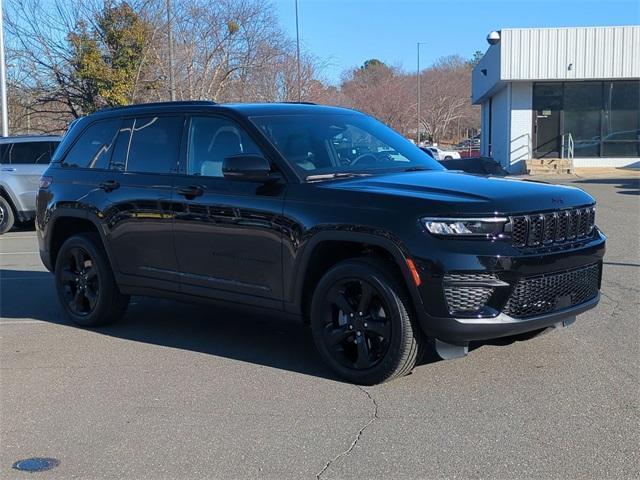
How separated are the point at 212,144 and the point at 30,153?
10.2 meters

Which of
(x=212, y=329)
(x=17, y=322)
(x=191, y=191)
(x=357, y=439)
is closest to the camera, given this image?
(x=357, y=439)

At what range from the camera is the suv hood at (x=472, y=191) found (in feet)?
14.5

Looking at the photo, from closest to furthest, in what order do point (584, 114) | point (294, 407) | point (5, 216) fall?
point (294, 407)
point (5, 216)
point (584, 114)

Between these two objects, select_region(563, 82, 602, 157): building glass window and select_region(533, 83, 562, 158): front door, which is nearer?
select_region(563, 82, 602, 157): building glass window

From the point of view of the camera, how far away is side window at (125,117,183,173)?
5.95 metres

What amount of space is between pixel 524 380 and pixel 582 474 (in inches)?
54.1

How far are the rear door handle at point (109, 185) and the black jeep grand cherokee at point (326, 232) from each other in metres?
0.01

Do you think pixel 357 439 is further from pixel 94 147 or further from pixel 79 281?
pixel 94 147

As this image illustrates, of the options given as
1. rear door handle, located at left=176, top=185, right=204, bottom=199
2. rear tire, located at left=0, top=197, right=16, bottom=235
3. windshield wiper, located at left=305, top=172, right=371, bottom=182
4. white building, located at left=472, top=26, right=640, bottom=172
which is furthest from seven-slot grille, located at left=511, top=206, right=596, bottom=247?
white building, located at left=472, top=26, right=640, bottom=172

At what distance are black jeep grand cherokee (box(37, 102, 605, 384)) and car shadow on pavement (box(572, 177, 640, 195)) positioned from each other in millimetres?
15101

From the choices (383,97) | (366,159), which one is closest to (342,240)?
(366,159)

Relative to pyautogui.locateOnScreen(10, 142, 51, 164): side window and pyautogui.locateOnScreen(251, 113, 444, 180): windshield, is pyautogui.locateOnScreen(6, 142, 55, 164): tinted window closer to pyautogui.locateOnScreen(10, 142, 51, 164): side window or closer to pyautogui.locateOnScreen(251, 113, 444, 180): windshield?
pyautogui.locateOnScreen(10, 142, 51, 164): side window

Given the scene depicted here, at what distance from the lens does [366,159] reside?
565 centimetres

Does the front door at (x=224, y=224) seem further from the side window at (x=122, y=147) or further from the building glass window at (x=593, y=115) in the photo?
the building glass window at (x=593, y=115)
